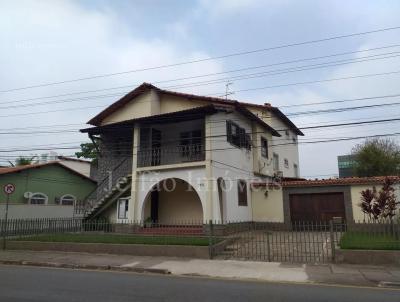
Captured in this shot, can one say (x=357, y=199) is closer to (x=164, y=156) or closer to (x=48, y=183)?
(x=164, y=156)

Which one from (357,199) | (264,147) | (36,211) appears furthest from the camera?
(264,147)

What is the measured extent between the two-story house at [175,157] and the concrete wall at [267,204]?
1.42 ft

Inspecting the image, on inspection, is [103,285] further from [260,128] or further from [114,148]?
[260,128]

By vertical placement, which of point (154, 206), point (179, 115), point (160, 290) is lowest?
point (160, 290)

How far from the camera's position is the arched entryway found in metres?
20.1

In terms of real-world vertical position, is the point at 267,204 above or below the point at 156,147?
below

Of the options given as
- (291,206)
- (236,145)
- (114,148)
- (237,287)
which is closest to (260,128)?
(236,145)

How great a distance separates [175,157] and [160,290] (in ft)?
38.7

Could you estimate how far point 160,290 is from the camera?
25.2ft

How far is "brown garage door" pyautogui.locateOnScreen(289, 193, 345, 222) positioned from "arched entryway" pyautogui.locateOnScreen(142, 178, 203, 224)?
4.91 metres

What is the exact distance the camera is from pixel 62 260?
12586mm

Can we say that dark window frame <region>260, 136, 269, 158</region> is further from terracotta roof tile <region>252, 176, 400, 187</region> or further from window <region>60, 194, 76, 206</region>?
window <region>60, 194, 76, 206</region>

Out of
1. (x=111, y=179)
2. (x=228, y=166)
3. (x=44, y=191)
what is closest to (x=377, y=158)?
(x=228, y=166)

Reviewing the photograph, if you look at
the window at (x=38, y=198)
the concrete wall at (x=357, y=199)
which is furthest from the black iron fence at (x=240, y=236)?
the window at (x=38, y=198)
